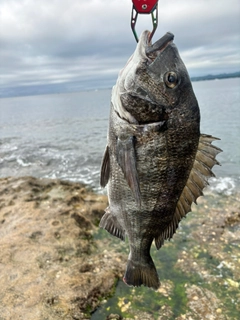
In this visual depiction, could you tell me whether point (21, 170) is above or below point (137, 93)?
below

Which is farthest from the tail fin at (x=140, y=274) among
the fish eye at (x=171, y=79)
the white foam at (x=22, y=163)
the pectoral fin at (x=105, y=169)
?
the white foam at (x=22, y=163)

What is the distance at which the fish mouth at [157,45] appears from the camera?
2604mm

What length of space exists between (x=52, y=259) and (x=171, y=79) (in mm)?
4468

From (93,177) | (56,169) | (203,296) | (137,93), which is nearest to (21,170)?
(56,169)

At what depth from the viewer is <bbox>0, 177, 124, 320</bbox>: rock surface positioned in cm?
454

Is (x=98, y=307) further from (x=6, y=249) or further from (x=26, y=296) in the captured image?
(x=6, y=249)

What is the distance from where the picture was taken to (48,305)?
14.7 ft

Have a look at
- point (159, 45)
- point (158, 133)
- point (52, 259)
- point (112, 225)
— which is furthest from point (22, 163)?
point (159, 45)

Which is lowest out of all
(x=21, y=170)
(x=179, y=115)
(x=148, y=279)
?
(x=21, y=170)

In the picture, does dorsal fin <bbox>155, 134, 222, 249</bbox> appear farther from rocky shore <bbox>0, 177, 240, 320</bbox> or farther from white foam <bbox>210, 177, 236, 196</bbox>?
white foam <bbox>210, 177, 236, 196</bbox>

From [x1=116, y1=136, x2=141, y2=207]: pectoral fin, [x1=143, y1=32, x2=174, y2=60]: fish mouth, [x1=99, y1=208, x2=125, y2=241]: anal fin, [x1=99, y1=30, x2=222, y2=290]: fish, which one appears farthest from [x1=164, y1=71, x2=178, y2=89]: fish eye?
[x1=99, y1=208, x2=125, y2=241]: anal fin

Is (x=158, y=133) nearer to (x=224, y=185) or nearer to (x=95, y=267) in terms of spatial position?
(x=95, y=267)

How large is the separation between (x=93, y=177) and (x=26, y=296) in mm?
7477

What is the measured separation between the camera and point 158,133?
2.67m
